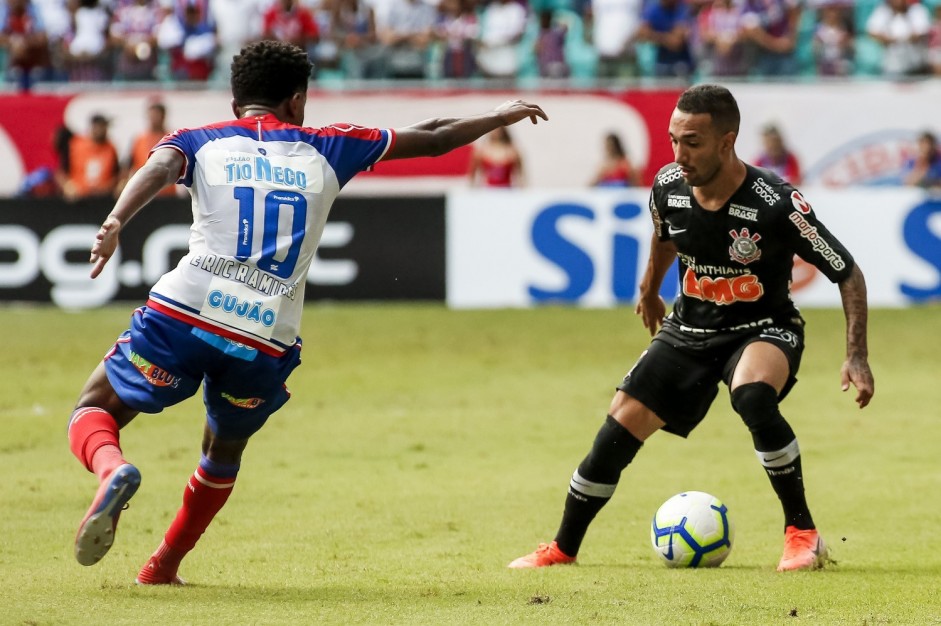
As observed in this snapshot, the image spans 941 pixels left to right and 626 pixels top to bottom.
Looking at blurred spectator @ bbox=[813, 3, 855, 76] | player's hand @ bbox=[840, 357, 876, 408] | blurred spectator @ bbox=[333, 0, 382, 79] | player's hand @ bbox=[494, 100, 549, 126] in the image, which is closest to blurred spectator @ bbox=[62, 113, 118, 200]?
blurred spectator @ bbox=[333, 0, 382, 79]

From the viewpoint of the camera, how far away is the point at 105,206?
1819cm

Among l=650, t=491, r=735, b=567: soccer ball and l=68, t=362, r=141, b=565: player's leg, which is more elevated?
l=68, t=362, r=141, b=565: player's leg

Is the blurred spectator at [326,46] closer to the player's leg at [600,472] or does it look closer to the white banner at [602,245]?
the white banner at [602,245]

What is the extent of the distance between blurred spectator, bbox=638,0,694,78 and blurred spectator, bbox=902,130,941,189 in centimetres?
353

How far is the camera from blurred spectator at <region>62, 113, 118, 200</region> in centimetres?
1992

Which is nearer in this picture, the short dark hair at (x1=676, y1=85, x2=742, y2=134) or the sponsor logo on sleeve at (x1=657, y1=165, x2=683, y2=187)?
the short dark hair at (x1=676, y1=85, x2=742, y2=134)

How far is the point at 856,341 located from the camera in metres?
6.51

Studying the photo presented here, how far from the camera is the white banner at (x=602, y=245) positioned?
17734 millimetres

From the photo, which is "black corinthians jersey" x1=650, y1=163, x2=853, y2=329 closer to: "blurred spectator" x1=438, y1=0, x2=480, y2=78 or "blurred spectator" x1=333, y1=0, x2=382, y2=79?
"blurred spectator" x1=438, y1=0, x2=480, y2=78

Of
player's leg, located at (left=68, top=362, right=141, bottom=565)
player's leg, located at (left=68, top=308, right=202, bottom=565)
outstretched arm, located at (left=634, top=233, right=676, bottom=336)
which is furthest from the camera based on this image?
outstretched arm, located at (left=634, top=233, right=676, bottom=336)

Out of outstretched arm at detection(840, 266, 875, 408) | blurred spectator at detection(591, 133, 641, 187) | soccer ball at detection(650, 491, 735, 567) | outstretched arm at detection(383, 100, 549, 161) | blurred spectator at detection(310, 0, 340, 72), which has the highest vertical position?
outstretched arm at detection(383, 100, 549, 161)

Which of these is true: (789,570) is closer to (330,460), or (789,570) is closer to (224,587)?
(224,587)

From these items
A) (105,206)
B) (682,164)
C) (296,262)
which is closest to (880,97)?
(105,206)

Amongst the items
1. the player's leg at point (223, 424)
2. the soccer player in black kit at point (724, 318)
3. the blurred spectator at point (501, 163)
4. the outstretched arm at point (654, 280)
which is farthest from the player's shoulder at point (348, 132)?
the blurred spectator at point (501, 163)
